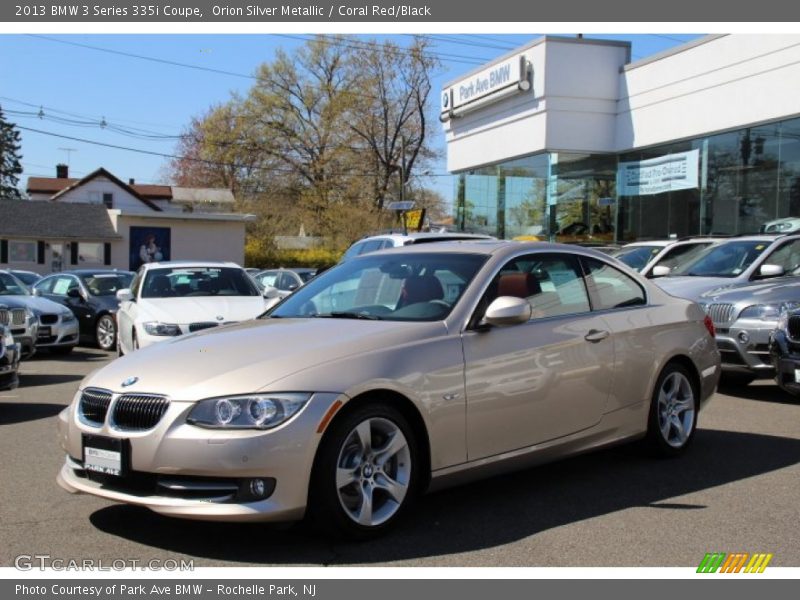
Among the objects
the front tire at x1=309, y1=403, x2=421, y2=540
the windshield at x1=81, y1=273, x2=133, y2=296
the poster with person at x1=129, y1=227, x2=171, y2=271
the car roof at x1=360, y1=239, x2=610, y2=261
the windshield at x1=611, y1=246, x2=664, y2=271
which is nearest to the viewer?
the front tire at x1=309, y1=403, x2=421, y2=540

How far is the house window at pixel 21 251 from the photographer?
4612 cm

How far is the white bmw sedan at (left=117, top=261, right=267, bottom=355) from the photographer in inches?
439

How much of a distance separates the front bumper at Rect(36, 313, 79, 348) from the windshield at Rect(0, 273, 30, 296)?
151 centimetres

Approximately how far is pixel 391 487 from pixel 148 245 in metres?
42.6

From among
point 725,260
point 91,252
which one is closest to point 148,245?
point 91,252

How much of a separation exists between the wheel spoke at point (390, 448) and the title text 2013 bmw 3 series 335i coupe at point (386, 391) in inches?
0.4

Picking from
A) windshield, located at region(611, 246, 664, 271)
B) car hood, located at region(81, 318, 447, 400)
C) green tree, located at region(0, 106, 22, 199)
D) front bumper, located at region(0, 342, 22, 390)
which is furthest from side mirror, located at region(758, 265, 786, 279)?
green tree, located at region(0, 106, 22, 199)

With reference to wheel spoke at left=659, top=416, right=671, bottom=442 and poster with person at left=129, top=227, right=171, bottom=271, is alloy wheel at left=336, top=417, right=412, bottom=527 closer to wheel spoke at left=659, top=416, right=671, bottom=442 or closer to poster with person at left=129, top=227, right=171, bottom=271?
wheel spoke at left=659, top=416, right=671, bottom=442

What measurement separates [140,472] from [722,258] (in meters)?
9.82

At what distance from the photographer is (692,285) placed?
1129 cm

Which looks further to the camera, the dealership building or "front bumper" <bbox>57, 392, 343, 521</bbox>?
the dealership building

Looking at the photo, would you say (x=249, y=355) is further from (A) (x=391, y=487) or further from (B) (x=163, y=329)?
(B) (x=163, y=329)

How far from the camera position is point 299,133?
5903 cm

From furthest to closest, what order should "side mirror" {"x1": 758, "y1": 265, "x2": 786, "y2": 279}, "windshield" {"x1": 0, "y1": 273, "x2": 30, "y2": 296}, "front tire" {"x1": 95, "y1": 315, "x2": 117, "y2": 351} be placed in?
"front tire" {"x1": 95, "y1": 315, "x2": 117, "y2": 351}
"windshield" {"x1": 0, "y1": 273, "x2": 30, "y2": 296}
"side mirror" {"x1": 758, "y1": 265, "x2": 786, "y2": 279}
